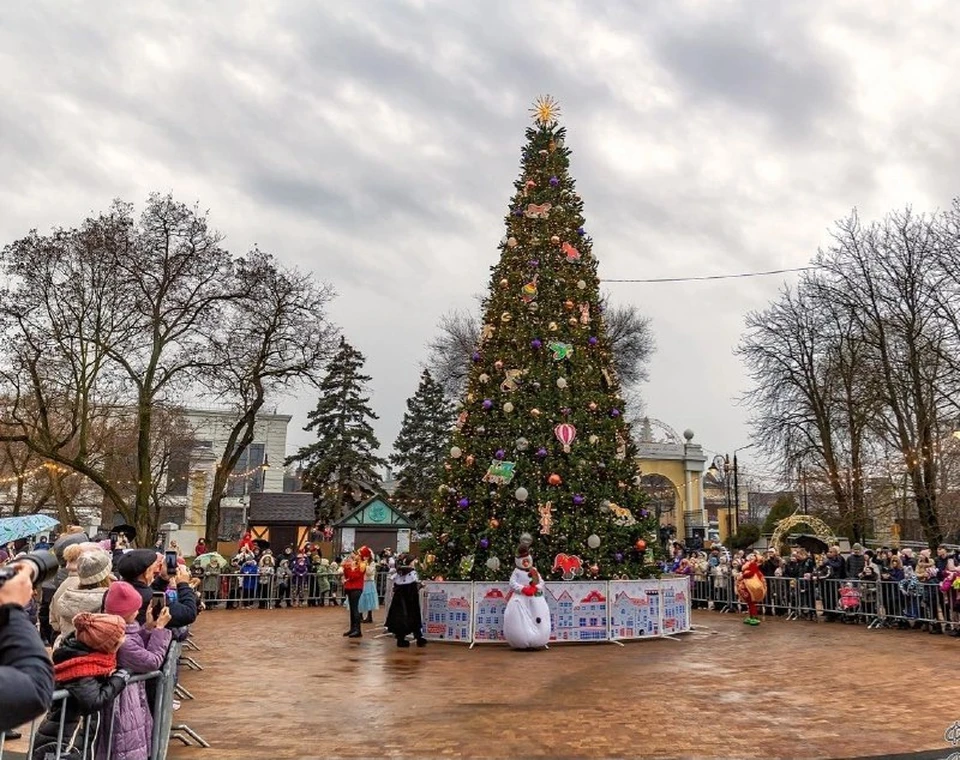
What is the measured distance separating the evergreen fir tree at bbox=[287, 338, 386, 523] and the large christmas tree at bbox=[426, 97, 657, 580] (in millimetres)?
31808

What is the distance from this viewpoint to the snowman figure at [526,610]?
12.6 m

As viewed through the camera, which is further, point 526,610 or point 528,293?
point 528,293

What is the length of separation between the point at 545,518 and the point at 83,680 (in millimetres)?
10397

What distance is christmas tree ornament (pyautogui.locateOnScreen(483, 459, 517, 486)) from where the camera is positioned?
14.1 metres

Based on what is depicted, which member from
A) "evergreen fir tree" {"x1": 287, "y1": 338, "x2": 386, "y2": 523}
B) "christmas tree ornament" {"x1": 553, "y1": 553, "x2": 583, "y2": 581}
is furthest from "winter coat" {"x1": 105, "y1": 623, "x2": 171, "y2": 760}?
Result: "evergreen fir tree" {"x1": 287, "y1": 338, "x2": 386, "y2": 523}

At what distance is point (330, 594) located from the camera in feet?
75.1

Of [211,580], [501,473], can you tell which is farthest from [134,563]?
[211,580]

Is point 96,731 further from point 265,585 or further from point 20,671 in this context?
point 265,585

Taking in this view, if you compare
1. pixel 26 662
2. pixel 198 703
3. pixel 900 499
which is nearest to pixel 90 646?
pixel 26 662

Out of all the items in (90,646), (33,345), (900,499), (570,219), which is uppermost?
(570,219)

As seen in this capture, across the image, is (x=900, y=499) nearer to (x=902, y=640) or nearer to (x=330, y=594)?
(x=902, y=640)

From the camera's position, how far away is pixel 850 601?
17.2m

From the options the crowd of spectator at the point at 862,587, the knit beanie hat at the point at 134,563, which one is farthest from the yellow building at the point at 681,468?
the knit beanie hat at the point at 134,563

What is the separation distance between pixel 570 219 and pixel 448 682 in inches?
388
